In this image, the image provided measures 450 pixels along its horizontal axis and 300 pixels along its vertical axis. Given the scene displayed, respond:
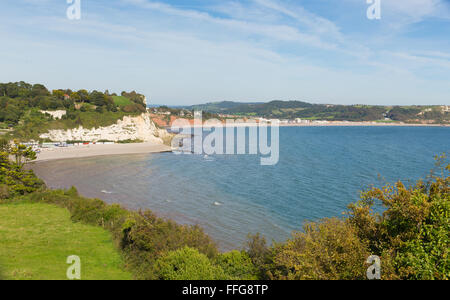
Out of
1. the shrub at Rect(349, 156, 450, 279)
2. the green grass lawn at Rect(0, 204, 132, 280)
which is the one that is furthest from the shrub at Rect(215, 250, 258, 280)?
the shrub at Rect(349, 156, 450, 279)

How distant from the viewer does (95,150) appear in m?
64.1

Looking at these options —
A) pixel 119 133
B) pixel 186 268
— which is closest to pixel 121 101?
pixel 119 133

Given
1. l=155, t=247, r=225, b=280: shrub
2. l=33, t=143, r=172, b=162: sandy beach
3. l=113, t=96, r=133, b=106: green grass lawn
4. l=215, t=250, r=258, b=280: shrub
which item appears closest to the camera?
l=155, t=247, r=225, b=280: shrub

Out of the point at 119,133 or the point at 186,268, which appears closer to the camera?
the point at 186,268

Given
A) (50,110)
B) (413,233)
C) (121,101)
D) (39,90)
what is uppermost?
(39,90)

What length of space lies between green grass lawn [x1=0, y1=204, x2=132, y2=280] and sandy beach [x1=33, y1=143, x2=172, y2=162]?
34.4m

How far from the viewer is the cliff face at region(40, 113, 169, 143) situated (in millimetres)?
68044

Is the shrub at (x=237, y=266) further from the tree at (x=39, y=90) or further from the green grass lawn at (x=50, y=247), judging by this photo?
the tree at (x=39, y=90)

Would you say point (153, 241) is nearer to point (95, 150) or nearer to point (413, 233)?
point (413, 233)

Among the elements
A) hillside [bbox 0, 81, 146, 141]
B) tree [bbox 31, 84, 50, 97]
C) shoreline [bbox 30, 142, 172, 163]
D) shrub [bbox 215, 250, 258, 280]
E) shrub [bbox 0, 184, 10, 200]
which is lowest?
shrub [bbox 215, 250, 258, 280]

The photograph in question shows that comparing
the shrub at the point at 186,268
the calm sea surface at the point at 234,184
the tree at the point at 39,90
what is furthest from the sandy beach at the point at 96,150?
the shrub at the point at 186,268

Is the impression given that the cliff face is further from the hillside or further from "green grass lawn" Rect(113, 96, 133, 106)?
"green grass lawn" Rect(113, 96, 133, 106)

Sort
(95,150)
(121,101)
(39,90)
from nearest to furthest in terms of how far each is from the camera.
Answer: (95,150) → (39,90) → (121,101)

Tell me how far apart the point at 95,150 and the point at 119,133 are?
11.7 m
